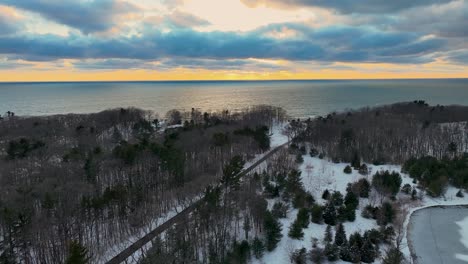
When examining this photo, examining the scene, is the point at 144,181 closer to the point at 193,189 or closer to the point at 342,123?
the point at 193,189

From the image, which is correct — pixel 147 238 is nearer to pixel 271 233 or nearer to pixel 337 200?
pixel 271 233

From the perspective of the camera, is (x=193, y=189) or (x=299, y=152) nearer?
(x=193, y=189)

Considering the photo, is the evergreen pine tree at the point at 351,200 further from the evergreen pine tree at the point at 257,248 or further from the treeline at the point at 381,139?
the treeline at the point at 381,139

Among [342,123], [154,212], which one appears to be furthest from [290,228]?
[342,123]

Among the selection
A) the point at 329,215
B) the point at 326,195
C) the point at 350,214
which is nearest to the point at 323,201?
the point at 326,195

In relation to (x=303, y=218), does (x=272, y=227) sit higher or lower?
higher

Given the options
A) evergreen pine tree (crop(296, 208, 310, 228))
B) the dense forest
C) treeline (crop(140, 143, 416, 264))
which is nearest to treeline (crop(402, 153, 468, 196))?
the dense forest

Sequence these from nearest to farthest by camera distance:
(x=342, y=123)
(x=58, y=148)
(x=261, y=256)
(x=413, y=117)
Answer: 1. (x=261, y=256)
2. (x=58, y=148)
3. (x=342, y=123)
4. (x=413, y=117)
